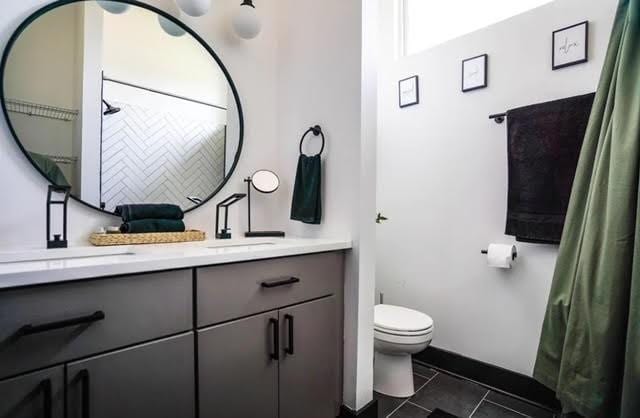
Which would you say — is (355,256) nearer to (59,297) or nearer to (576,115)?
(59,297)

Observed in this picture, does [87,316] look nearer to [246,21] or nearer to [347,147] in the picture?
[347,147]

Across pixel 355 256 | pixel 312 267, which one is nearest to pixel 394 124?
pixel 355 256

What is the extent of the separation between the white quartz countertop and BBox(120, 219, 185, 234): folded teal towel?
3.9 inches

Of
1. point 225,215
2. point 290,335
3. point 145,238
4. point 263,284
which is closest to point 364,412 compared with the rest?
point 290,335

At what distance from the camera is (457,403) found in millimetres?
1739

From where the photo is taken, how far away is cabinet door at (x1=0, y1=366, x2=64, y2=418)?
724mm

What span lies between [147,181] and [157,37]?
67cm

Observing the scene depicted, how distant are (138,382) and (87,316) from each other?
0.24m

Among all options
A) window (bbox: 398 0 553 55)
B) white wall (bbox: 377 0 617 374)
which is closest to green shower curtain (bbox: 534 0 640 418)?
white wall (bbox: 377 0 617 374)

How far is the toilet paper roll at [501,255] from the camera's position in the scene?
69.6 inches

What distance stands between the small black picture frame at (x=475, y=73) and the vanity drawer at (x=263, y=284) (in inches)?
53.6

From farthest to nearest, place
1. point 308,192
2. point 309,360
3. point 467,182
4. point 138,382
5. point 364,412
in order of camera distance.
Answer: point 467,182
point 308,192
point 364,412
point 309,360
point 138,382

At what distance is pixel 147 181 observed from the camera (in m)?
1.47

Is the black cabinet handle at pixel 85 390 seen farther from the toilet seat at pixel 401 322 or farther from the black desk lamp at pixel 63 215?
the toilet seat at pixel 401 322
